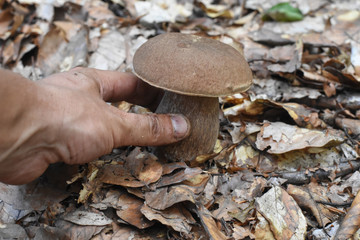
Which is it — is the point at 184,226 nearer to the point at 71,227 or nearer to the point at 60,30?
the point at 71,227

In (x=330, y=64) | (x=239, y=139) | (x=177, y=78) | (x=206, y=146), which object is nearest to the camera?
(x=177, y=78)

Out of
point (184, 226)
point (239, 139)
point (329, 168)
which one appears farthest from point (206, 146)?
point (329, 168)

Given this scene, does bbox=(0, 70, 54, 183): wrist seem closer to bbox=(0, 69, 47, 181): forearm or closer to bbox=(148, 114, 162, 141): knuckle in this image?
bbox=(0, 69, 47, 181): forearm

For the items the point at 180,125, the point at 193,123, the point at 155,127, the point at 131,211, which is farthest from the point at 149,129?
the point at 131,211

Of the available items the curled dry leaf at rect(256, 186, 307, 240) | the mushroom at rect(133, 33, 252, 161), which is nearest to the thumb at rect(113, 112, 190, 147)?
the mushroom at rect(133, 33, 252, 161)

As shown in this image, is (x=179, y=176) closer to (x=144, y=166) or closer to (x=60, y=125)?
(x=144, y=166)

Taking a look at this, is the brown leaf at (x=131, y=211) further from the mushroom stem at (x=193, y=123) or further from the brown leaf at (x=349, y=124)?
the brown leaf at (x=349, y=124)
